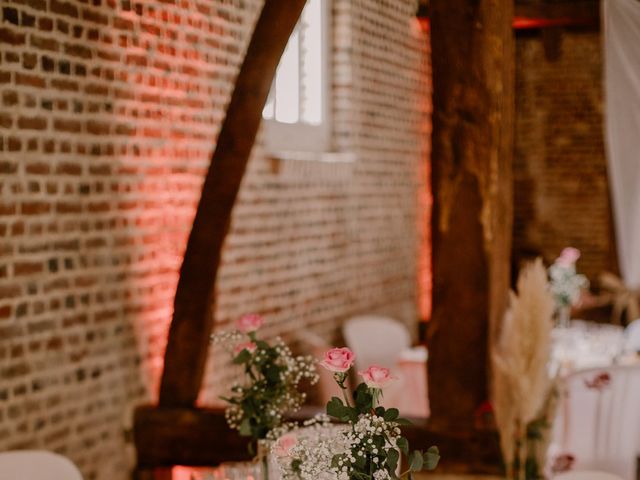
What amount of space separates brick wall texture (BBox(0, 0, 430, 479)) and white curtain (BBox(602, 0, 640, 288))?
1.89 m

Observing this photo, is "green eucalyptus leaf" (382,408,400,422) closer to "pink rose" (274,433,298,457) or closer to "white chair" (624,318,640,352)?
"pink rose" (274,433,298,457)

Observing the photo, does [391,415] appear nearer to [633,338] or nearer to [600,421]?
[600,421]

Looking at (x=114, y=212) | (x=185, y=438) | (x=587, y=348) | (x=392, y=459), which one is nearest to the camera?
(x=392, y=459)

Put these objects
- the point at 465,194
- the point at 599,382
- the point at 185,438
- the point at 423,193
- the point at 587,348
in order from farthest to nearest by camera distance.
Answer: the point at 423,193 → the point at 587,348 → the point at 599,382 → the point at 185,438 → the point at 465,194

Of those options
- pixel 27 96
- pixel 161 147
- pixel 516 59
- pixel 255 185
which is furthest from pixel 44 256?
pixel 516 59

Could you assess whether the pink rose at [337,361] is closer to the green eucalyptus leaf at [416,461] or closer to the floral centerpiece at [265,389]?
the green eucalyptus leaf at [416,461]

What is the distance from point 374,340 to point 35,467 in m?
3.22

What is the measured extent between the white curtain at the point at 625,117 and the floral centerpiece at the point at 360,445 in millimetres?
3948

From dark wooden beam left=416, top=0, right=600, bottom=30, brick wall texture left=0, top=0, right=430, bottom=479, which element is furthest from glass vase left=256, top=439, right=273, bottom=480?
dark wooden beam left=416, top=0, right=600, bottom=30

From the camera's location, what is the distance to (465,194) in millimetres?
3469

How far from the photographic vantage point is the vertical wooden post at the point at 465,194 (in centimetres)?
340

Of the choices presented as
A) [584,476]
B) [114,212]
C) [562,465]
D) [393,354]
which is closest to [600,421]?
[562,465]

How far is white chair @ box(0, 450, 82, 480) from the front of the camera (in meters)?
2.84

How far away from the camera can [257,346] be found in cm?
270
